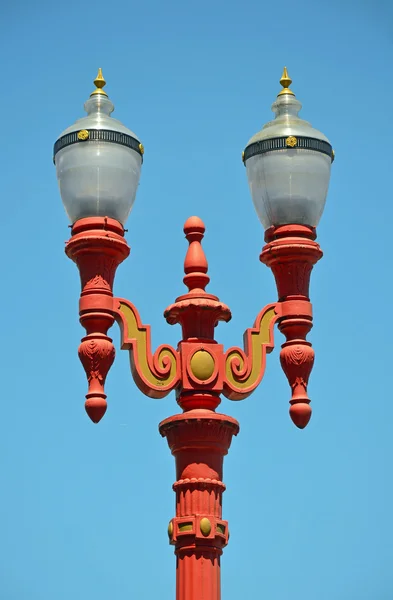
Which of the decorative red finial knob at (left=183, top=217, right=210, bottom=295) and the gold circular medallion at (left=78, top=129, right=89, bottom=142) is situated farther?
the decorative red finial knob at (left=183, top=217, right=210, bottom=295)

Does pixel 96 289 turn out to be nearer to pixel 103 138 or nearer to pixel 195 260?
pixel 195 260

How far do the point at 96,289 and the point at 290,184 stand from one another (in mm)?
1808

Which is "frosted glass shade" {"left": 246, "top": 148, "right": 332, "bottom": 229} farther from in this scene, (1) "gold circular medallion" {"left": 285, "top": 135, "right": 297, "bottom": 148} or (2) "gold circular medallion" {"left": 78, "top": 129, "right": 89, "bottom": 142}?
(2) "gold circular medallion" {"left": 78, "top": 129, "right": 89, "bottom": 142}

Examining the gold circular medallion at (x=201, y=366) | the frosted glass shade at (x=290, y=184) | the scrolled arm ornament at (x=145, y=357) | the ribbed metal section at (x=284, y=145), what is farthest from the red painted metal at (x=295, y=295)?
the scrolled arm ornament at (x=145, y=357)

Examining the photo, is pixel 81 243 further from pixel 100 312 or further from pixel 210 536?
pixel 210 536

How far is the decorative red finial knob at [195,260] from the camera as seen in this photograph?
39.3 ft

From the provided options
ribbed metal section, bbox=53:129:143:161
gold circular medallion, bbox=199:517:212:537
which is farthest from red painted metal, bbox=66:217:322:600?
ribbed metal section, bbox=53:129:143:161

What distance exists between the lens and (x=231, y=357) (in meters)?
11.6

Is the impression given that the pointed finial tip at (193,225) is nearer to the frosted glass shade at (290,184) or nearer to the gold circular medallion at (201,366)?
the frosted glass shade at (290,184)

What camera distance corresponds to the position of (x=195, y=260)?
39.7ft

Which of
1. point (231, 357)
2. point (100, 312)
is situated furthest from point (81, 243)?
point (231, 357)

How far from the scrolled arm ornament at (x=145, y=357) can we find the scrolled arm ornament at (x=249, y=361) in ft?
1.37

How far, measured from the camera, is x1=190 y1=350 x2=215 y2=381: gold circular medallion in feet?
37.6

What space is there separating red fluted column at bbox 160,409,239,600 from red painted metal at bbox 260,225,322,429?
2.10ft
